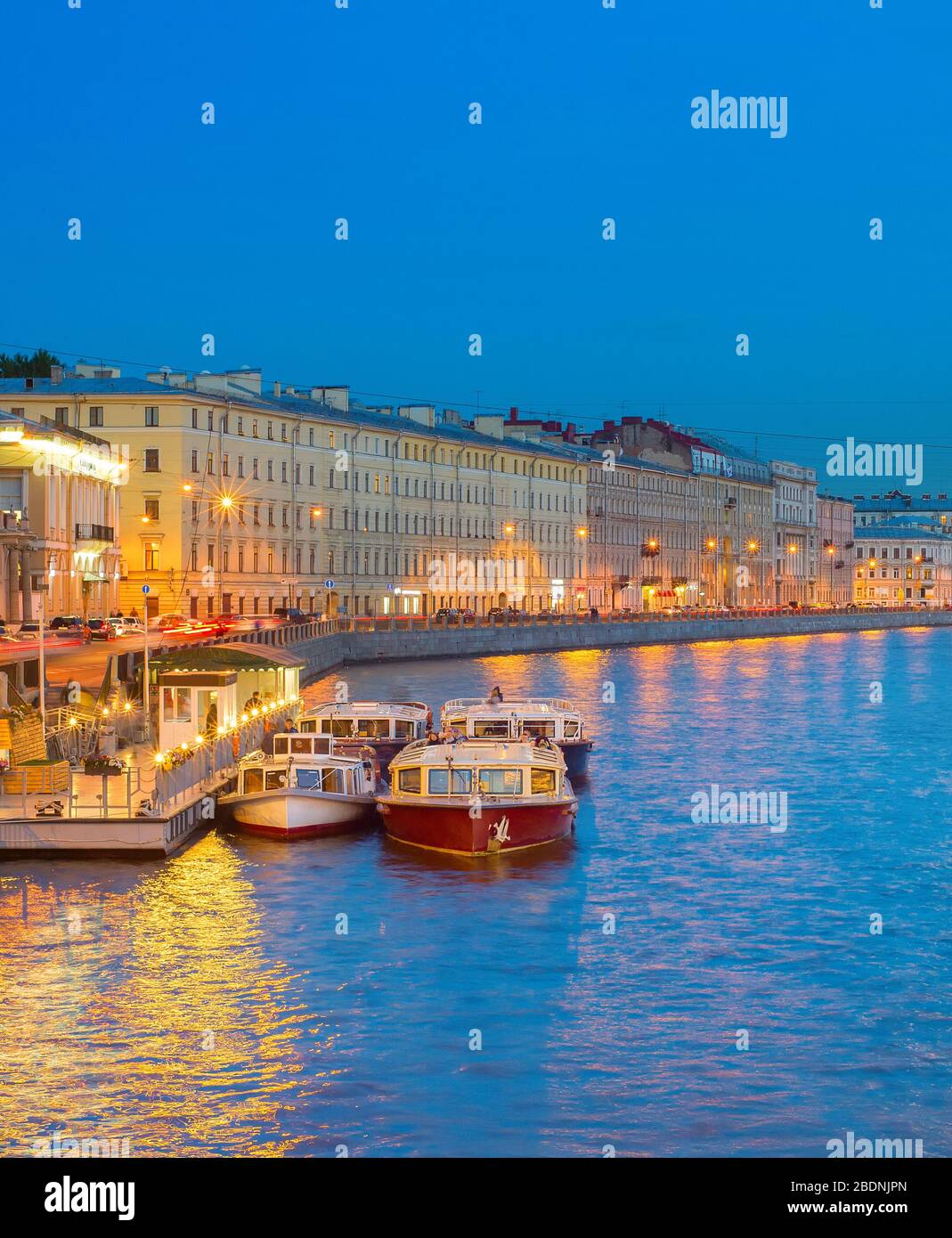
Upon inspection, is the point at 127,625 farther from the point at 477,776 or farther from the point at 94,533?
the point at 477,776

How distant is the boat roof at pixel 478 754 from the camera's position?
27.5 metres

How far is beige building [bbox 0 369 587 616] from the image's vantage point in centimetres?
8044

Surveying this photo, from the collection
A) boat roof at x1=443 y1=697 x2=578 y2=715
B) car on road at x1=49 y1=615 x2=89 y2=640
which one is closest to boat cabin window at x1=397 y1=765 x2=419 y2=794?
boat roof at x1=443 y1=697 x2=578 y2=715

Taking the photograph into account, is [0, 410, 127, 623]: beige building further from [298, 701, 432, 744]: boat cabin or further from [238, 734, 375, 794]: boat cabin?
[238, 734, 375, 794]: boat cabin

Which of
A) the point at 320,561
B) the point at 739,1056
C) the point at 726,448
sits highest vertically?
the point at 726,448

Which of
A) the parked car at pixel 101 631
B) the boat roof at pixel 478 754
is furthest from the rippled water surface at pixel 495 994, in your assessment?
the parked car at pixel 101 631

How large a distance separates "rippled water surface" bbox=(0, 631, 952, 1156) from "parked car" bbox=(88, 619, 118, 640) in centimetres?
2686

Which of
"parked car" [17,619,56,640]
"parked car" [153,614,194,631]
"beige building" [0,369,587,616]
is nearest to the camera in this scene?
"parked car" [17,619,56,640]

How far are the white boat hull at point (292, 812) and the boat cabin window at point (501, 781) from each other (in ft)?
8.23

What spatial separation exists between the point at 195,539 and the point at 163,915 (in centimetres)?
6056

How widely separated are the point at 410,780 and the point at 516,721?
26.7 feet

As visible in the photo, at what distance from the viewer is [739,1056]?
1647 centimetres
